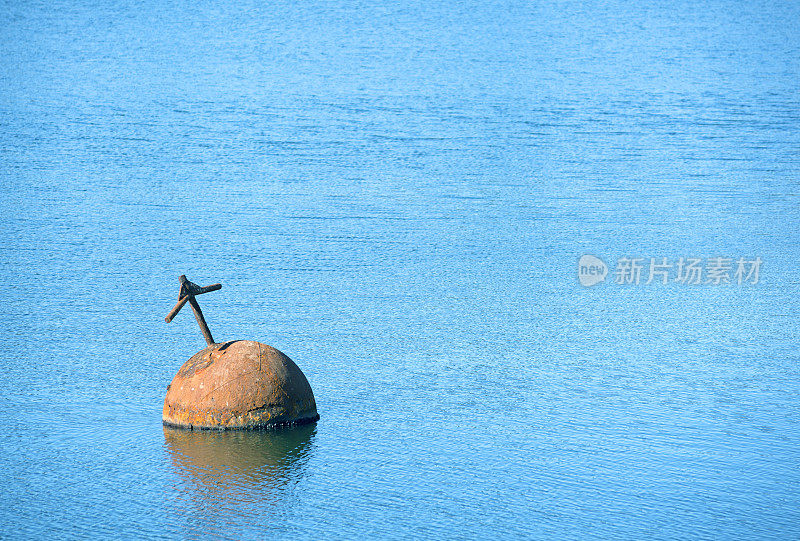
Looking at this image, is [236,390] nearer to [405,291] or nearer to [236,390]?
[236,390]

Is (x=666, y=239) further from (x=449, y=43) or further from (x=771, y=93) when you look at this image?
(x=449, y=43)

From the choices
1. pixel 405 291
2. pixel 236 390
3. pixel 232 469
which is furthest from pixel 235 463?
pixel 405 291

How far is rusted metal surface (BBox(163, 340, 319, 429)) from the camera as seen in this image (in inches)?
417

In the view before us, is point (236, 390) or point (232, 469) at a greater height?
point (236, 390)

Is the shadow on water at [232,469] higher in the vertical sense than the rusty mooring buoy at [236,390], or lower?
lower

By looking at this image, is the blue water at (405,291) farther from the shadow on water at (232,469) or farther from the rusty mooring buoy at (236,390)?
the rusty mooring buoy at (236,390)

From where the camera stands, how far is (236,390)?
10602mm

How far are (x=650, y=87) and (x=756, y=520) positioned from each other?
27509mm

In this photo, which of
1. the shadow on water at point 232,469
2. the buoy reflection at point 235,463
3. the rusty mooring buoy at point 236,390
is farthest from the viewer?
the rusty mooring buoy at point 236,390

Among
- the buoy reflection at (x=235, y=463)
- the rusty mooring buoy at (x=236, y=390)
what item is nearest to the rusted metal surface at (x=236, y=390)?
the rusty mooring buoy at (x=236, y=390)

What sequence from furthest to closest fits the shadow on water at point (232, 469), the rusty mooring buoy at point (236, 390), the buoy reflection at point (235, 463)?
the rusty mooring buoy at point (236, 390) → the buoy reflection at point (235, 463) → the shadow on water at point (232, 469)

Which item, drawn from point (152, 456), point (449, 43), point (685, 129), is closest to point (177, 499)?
point (152, 456)

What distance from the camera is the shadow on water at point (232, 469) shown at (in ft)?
30.6

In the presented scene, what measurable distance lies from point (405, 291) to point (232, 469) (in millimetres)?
6583
